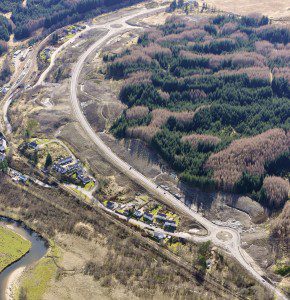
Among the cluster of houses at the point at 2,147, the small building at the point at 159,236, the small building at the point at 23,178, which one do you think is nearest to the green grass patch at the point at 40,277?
the small building at the point at 159,236

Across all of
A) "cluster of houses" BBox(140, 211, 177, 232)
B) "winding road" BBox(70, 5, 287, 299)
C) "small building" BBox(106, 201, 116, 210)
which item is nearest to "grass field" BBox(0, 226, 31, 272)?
"small building" BBox(106, 201, 116, 210)

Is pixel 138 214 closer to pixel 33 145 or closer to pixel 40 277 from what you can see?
pixel 40 277

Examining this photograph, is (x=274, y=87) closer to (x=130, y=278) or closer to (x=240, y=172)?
(x=240, y=172)

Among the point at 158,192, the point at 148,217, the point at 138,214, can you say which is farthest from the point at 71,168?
the point at 148,217

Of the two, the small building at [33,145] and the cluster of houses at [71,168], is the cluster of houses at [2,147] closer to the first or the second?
the small building at [33,145]

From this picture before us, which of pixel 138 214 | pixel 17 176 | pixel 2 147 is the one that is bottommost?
pixel 138 214

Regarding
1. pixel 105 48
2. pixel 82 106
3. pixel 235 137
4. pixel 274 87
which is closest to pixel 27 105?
pixel 82 106
